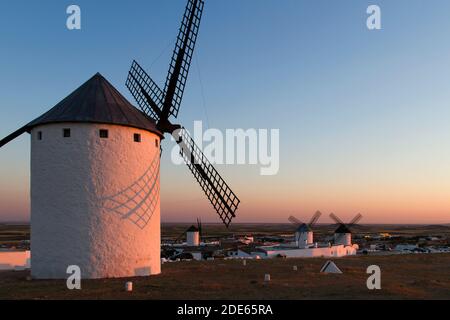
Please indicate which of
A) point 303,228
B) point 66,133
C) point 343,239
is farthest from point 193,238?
point 66,133

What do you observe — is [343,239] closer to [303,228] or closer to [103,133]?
[303,228]

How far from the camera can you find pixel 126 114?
2014cm

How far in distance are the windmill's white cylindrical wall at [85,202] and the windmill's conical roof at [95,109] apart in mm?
305

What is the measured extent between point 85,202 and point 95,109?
4.00m

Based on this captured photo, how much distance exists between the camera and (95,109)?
64.0 feet

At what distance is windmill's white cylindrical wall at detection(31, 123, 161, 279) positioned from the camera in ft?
60.5

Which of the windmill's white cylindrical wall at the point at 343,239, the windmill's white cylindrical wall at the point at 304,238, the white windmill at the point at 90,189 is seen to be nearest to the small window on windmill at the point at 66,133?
the white windmill at the point at 90,189

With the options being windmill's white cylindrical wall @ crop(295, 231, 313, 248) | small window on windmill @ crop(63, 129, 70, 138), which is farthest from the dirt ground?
windmill's white cylindrical wall @ crop(295, 231, 313, 248)

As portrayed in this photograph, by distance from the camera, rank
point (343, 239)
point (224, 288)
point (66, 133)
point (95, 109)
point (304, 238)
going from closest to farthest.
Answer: point (224, 288) → point (66, 133) → point (95, 109) → point (304, 238) → point (343, 239)

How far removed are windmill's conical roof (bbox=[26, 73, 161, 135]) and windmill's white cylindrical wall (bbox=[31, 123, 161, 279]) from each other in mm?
Answer: 305

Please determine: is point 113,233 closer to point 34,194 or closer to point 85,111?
point 34,194
